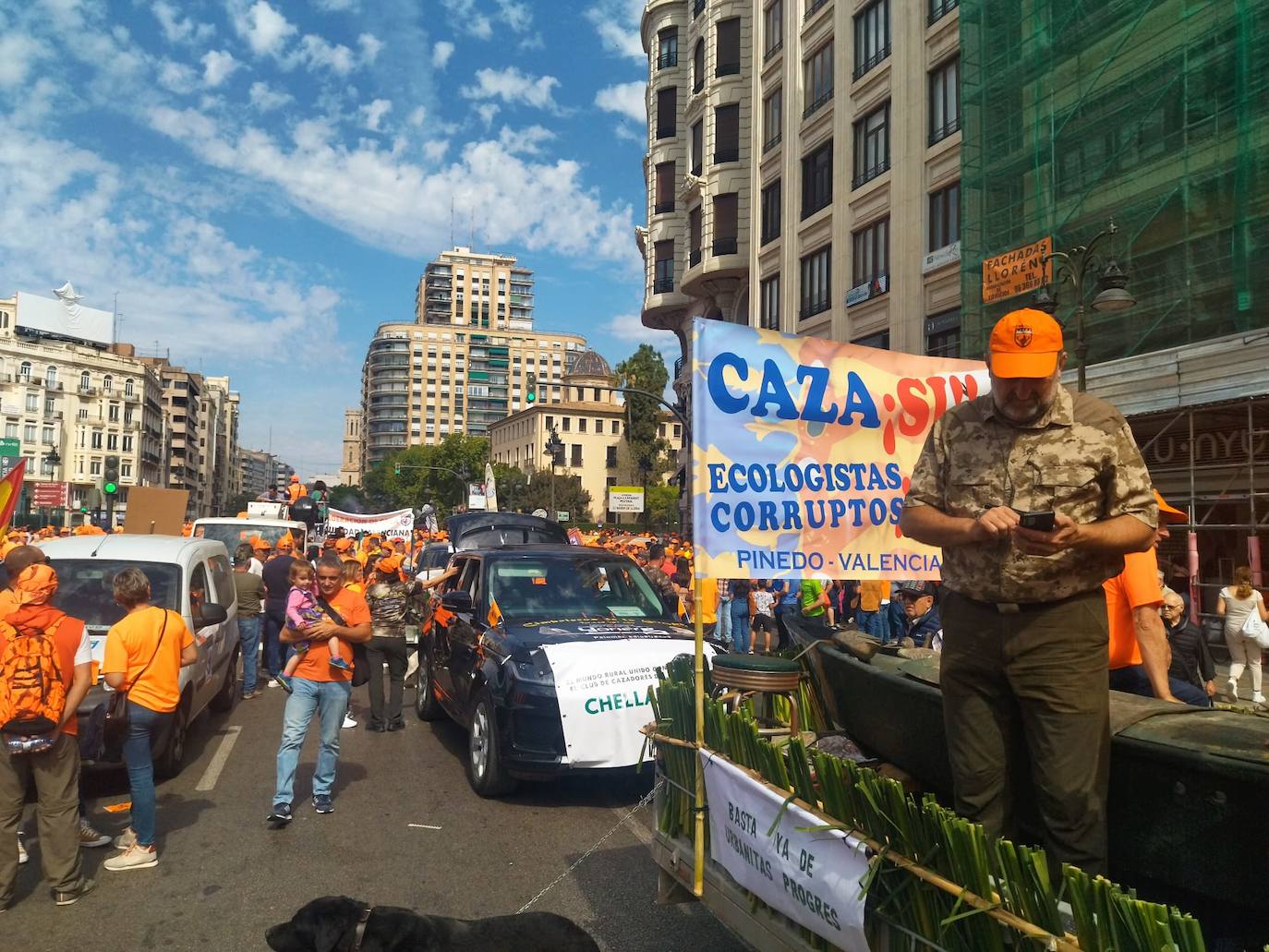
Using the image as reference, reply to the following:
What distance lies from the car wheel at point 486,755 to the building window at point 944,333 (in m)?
18.7

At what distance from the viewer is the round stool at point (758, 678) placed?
4074mm

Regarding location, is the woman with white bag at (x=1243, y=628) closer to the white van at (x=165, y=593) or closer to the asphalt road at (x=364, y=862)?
the asphalt road at (x=364, y=862)

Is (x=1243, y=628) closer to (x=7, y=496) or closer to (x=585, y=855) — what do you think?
(x=585, y=855)

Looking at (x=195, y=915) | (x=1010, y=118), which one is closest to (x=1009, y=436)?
(x=195, y=915)

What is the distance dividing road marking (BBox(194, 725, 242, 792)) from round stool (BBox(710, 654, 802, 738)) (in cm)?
488

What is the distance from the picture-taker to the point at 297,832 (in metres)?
6.12

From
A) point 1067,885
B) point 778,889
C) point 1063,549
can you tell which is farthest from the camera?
point 778,889

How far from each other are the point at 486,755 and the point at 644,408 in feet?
251

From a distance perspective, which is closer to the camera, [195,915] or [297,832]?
[195,915]

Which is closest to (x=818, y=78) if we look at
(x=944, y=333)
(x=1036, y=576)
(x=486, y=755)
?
(x=944, y=333)

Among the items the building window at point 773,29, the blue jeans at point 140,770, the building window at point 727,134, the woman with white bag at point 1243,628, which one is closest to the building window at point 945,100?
the building window at point 773,29

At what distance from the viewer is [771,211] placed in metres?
33.3

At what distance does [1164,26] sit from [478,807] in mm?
17741

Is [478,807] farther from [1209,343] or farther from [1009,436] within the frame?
[1209,343]
